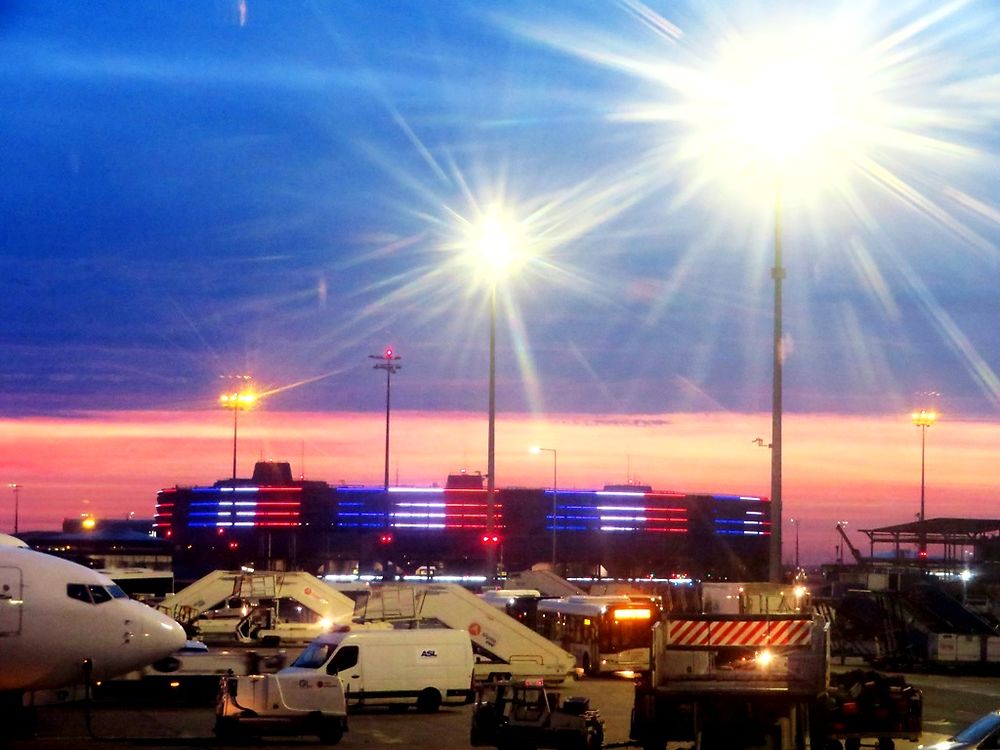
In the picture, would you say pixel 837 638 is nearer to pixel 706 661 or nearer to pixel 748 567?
pixel 706 661

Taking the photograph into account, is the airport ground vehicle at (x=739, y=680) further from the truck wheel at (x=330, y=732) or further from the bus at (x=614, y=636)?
the bus at (x=614, y=636)

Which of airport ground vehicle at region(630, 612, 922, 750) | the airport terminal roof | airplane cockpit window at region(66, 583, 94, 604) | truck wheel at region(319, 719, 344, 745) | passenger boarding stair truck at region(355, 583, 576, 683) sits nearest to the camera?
airport ground vehicle at region(630, 612, 922, 750)

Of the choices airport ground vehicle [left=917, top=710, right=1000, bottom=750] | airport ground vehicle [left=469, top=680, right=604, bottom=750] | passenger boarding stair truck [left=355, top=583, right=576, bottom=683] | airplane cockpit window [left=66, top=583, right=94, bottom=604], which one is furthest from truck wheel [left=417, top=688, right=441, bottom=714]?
airport ground vehicle [left=917, top=710, right=1000, bottom=750]

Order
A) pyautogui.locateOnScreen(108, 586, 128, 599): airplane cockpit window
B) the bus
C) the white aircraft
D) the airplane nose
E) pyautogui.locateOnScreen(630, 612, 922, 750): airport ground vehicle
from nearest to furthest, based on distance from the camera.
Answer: pyautogui.locateOnScreen(630, 612, 922, 750): airport ground vehicle < the white aircraft < the airplane nose < pyautogui.locateOnScreen(108, 586, 128, 599): airplane cockpit window < the bus

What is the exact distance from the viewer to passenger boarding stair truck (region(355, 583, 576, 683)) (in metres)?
40.4

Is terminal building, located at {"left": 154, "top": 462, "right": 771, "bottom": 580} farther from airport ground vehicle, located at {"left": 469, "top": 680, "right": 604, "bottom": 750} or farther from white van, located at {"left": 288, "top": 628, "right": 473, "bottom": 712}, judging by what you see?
airport ground vehicle, located at {"left": 469, "top": 680, "right": 604, "bottom": 750}

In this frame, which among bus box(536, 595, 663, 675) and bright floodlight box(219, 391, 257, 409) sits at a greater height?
bright floodlight box(219, 391, 257, 409)

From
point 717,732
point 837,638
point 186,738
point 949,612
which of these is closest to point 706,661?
point 717,732

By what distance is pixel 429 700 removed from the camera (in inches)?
1323

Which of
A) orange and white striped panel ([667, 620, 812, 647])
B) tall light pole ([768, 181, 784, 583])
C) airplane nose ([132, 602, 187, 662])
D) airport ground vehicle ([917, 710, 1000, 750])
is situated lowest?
airport ground vehicle ([917, 710, 1000, 750])

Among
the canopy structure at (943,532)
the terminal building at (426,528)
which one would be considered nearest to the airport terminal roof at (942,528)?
the canopy structure at (943,532)

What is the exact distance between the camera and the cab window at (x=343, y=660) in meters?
33.1

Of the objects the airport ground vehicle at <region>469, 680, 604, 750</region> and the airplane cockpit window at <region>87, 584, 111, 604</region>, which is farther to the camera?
the airplane cockpit window at <region>87, 584, 111, 604</region>

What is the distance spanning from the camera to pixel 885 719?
938 inches
